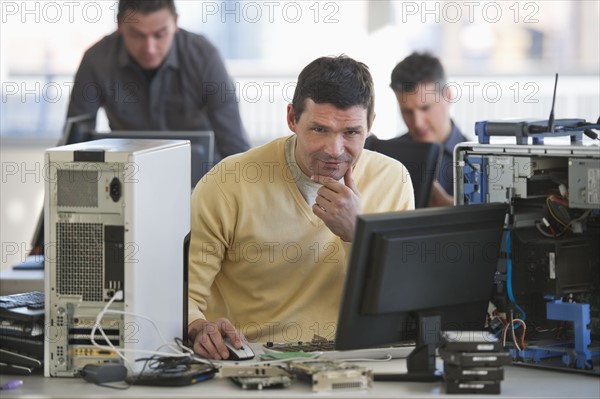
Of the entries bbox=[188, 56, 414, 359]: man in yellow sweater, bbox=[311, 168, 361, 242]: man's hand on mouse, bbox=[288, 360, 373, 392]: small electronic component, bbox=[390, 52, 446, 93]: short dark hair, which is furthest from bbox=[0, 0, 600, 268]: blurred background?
bbox=[288, 360, 373, 392]: small electronic component

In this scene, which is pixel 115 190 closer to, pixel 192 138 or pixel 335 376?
pixel 335 376

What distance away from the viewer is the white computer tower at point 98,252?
2.06 meters

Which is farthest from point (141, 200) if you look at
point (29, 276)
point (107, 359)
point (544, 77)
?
point (544, 77)

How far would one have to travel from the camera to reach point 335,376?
2016 millimetres

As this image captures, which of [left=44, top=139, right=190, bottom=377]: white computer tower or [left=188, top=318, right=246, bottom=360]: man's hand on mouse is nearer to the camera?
[left=44, top=139, right=190, bottom=377]: white computer tower

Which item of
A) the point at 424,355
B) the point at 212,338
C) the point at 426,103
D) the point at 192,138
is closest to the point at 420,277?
the point at 424,355

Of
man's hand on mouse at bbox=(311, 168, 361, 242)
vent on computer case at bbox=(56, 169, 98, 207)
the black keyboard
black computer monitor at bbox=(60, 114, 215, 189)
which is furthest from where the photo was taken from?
black computer monitor at bbox=(60, 114, 215, 189)

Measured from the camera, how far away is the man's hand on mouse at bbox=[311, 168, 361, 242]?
2582 millimetres

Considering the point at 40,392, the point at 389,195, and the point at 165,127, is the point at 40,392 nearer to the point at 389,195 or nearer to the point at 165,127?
the point at 389,195

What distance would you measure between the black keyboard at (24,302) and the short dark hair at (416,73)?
2.25 meters

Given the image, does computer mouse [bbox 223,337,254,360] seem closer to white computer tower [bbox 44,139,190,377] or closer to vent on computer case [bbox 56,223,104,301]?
white computer tower [bbox 44,139,190,377]

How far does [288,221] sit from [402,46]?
127 inches

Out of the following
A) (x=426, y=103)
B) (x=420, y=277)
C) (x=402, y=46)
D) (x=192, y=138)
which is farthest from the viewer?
(x=402, y=46)

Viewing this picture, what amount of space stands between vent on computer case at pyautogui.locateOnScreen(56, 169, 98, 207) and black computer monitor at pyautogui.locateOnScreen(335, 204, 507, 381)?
569 millimetres
